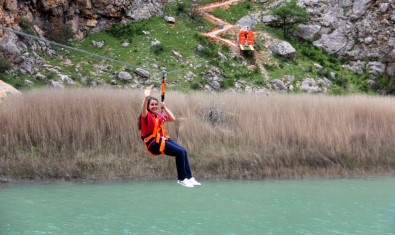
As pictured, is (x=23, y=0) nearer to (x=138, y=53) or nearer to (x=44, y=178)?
(x=138, y=53)

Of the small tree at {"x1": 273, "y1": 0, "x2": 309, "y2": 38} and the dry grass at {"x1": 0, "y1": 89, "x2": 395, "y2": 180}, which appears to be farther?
the small tree at {"x1": 273, "y1": 0, "x2": 309, "y2": 38}

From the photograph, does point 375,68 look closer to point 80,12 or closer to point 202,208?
point 80,12

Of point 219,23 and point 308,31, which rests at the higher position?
point 219,23

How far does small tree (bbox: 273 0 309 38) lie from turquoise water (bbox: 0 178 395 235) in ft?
68.0

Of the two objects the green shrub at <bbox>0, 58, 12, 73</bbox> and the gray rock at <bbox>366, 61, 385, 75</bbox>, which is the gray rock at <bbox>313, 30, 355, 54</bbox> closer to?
the gray rock at <bbox>366, 61, 385, 75</bbox>

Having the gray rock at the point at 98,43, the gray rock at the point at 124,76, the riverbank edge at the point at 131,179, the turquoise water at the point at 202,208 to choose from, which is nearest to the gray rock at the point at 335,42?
the gray rock at the point at 98,43

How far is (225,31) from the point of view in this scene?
104 feet

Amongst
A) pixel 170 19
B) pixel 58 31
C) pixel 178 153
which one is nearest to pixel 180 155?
pixel 178 153

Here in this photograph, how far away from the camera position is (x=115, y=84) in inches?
958

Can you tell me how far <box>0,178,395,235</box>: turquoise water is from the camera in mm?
8836

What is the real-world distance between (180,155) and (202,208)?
9.13 feet

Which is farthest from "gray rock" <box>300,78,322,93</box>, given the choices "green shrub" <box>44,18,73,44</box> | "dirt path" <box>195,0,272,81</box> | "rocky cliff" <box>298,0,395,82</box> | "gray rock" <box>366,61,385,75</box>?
"green shrub" <box>44,18,73,44</box>

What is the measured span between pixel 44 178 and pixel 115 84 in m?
12.6

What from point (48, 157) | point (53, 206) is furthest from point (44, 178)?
point (53, 206)
